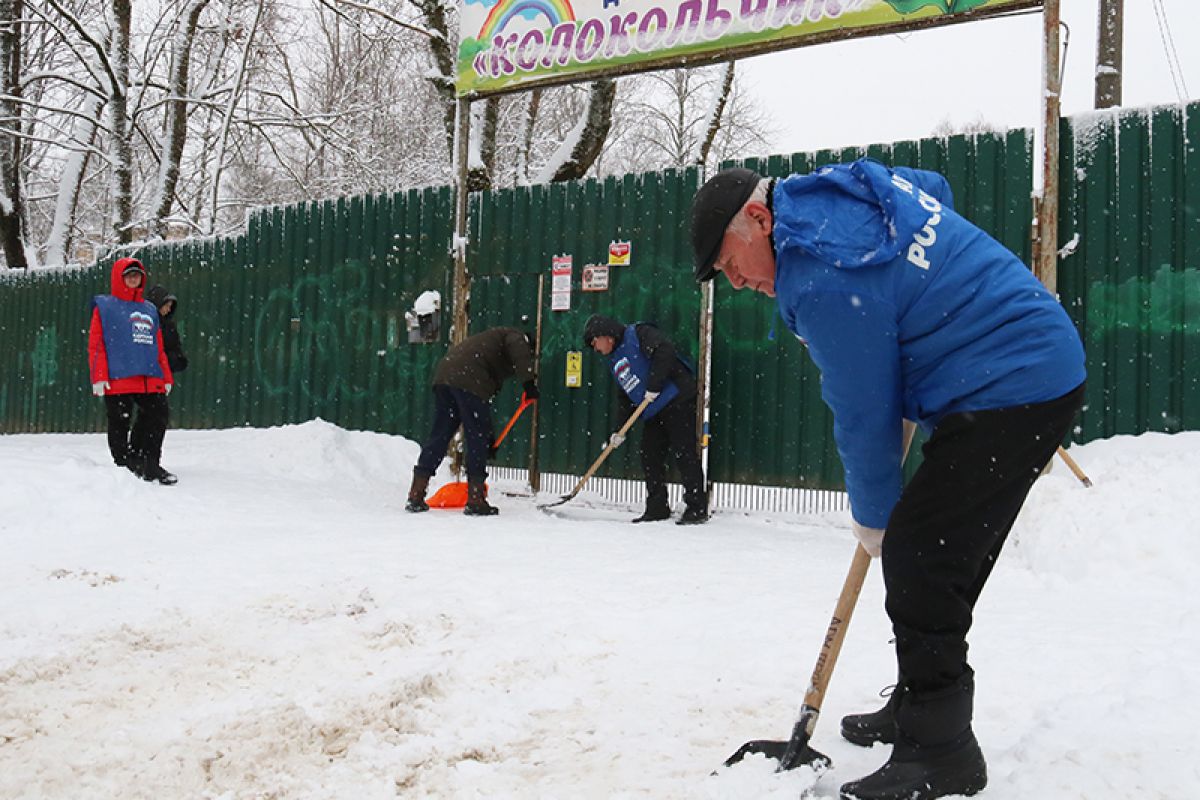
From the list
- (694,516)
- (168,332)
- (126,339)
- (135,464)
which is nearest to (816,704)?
(694,516)

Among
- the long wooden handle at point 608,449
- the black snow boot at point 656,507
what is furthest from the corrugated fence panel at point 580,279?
the black snow boot at point 656,507

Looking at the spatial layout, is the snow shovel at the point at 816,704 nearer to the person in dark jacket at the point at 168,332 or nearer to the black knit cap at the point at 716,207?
the black knit cap at the point at 716,207

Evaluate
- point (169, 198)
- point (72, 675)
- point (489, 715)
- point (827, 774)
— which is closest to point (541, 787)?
point (489, 715)

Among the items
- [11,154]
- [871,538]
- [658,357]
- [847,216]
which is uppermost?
[11,154]

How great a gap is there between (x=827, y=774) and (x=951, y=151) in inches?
210

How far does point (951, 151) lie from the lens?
6543mm

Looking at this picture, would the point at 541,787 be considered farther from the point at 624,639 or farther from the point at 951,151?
the point at 951,151

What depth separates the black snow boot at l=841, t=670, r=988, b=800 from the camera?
2178mm

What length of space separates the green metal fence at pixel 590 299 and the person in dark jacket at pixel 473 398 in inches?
32.1

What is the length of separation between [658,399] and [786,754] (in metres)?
4.69

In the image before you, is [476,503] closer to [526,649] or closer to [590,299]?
[590,299]

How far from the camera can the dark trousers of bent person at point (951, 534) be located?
212cm

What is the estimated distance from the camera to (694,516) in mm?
6938

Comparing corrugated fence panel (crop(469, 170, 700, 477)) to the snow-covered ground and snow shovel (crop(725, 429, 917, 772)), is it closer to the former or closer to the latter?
the snow-covered ground
